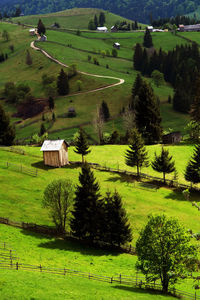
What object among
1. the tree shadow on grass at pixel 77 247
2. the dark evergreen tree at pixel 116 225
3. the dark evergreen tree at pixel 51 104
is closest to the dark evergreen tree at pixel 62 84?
the dark evergreen tree at pixel 51 104

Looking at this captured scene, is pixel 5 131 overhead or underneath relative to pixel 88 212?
overhead

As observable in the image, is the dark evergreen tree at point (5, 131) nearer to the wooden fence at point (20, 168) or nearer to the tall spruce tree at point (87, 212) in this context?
the wooden fence at point (20, 168)

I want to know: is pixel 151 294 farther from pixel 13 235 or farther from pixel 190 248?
pixel 13 235

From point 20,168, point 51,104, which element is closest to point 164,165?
point 20,168

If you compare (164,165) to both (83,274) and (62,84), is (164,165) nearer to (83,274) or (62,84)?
(83,274)

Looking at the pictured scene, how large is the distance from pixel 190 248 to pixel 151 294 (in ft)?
19.4

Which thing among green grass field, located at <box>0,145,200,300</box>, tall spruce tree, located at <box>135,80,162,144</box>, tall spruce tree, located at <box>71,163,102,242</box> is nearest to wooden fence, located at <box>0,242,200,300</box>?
green grass field, located at <box>0,145,200,300</box>

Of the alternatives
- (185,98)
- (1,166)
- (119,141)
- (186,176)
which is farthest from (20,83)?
(186,176)

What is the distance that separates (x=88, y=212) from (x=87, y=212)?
143 mm

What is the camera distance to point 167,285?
37375 mm

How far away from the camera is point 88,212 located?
170ft

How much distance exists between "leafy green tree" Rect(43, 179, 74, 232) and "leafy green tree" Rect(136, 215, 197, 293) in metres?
18.2

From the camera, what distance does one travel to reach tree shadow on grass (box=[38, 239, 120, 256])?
159 feet

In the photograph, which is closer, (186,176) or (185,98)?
(186,176)
